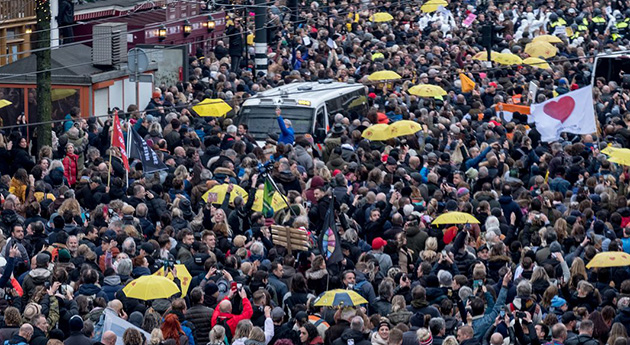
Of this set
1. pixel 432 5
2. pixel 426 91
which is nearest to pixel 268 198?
pixel 426 91

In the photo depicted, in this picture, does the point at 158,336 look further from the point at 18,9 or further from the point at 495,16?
the point at 495,16

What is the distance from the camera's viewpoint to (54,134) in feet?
84.9

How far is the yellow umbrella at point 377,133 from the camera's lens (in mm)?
24141

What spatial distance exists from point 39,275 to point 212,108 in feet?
36.2

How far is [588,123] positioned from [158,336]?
12.0 meters

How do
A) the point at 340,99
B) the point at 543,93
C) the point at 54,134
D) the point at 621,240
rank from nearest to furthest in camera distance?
the point at 621,240
the point at 54,134
the point at 340,99
the point at 543,93

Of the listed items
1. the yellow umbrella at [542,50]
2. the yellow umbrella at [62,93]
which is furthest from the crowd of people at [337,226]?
the yellow umbrella at [542,50]

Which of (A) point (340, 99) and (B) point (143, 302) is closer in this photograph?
(B) point (143, 302)

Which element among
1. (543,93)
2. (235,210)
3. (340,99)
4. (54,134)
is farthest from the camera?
(543,93)

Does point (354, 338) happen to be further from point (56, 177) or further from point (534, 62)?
point (534, 62)

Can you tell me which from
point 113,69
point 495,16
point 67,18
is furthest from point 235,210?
point 495,16

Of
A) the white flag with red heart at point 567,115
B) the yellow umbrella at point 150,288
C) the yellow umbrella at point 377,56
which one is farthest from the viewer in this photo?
the yellow umbrella at point 377,56

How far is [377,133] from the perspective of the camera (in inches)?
957

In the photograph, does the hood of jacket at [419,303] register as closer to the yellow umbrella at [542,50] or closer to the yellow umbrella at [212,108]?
the yellow umbrella at [212,108]
